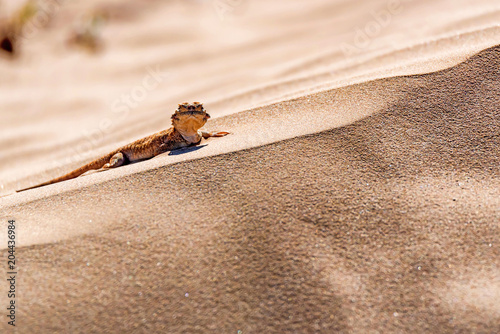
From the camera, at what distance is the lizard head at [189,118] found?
4.11 m

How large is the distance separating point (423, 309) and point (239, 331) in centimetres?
86

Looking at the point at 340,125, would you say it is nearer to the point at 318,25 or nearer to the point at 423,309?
the point at 423,309

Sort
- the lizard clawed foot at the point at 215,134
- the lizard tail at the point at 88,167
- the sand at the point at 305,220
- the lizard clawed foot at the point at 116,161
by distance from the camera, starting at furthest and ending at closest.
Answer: the lizard tail at the point at 88,167 < the lizard clawed foot at the point at 116,161 < the lizard clawed foot at the point at 215,134 < the sand at the point at 305,220

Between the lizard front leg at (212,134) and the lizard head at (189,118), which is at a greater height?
the lizard head at (189,118)

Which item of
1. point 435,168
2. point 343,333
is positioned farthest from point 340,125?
point 343,333

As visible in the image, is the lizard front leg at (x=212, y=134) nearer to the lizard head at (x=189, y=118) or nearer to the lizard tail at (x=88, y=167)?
the lizard head at (x=189, y=118)

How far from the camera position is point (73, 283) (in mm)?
2449

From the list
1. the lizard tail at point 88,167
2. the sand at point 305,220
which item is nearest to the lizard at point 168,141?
the lizard tail at point 88,167

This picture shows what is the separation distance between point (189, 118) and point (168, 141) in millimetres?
356

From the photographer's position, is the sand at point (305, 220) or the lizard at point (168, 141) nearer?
the sand at point (305, 220)

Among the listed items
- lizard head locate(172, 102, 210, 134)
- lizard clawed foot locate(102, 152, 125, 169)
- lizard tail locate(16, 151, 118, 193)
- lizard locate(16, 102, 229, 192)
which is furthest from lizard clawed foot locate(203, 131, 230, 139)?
lizard tail locate(16, 151, 118, 193)

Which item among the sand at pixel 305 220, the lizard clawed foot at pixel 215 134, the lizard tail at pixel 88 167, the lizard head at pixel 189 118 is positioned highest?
the lizard head at pixel 189 118

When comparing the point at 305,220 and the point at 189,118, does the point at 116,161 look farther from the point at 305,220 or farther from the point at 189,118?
the point at 305,220

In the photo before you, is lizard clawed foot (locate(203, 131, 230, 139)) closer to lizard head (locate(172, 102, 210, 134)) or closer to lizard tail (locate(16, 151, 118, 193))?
lizard head (locate(172, 102, 210, 134))
